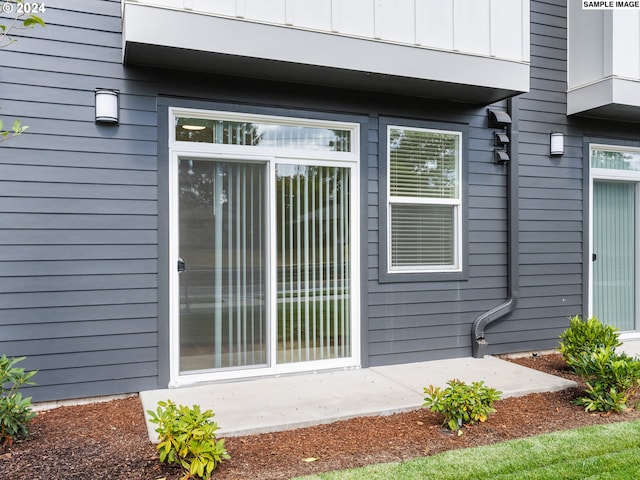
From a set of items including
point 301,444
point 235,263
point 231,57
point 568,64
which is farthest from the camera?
point 568,64

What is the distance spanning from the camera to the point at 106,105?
12.2 feet

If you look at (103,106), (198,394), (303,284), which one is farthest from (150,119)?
(198,394)

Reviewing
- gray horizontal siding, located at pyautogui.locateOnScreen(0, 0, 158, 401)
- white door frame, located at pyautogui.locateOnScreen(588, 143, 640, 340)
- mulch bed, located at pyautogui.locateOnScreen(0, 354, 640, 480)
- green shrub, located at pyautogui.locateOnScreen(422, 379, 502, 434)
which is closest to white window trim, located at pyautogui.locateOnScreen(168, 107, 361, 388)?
gray horizontal siding, located at pyautogui.locateOnScreen(0, 0, 158, 401)

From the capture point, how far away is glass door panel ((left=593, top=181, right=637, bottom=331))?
5739 mm

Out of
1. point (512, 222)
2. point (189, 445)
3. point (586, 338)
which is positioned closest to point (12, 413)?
point (189, 445)

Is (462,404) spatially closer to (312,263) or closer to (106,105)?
(312,263)

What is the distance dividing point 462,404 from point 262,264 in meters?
1.97

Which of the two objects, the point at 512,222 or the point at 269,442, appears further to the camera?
the point at 512,222

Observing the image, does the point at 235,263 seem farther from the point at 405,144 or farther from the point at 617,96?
the point at 617,96

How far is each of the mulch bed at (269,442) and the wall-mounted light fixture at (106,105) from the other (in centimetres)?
209

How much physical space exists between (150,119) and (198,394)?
213 cm

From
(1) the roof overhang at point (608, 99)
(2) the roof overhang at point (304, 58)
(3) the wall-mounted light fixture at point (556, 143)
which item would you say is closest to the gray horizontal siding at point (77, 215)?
(2) the roof overhang at point (304, 58)

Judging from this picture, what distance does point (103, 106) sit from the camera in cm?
370

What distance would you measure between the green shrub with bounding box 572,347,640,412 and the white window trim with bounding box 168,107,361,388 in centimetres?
187
